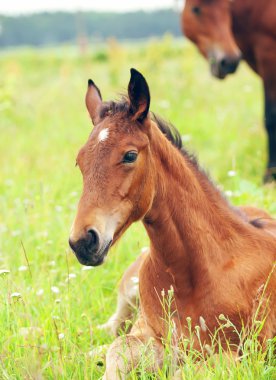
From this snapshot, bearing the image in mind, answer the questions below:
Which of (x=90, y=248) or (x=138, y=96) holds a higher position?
(x=138, y=96)

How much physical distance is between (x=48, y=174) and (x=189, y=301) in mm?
4021

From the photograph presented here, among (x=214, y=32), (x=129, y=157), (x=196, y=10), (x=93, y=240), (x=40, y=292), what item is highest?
(x=196, y=10)

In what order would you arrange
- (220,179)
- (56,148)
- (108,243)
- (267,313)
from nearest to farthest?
(108,243)
(267,313)
(220,179)
(56,148)

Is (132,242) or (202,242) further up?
(202,242)

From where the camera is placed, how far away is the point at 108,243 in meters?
2.88

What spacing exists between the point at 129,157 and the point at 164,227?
0.47 meters

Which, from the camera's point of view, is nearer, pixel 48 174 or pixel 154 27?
pixel 48 174

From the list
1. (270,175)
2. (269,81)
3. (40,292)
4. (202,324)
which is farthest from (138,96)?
(269,81)

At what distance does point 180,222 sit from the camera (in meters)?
3.32

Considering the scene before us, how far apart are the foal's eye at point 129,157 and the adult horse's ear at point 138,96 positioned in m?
0.18

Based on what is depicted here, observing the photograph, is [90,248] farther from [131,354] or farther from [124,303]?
[124,303]

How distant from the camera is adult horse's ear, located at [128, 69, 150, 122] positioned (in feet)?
9.81

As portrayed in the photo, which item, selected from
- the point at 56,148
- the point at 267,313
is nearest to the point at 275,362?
the point at 267,313

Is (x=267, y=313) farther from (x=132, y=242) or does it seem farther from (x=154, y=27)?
(x=154, y=27)
